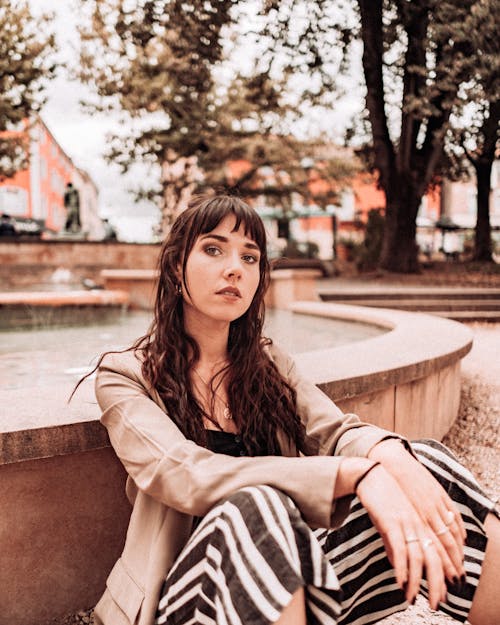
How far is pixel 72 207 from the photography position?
21.0 m

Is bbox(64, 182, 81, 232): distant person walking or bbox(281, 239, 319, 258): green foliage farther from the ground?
bbox(64, 182, 81, 232): distant person walking

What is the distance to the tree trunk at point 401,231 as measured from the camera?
15.7 metres

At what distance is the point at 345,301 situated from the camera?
10.7 meters

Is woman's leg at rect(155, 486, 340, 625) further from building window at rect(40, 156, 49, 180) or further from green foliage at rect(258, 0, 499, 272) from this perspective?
building window at rect(40, 156, 49, 180)

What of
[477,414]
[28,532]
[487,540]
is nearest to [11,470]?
[28,532]

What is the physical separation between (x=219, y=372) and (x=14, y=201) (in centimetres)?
3906

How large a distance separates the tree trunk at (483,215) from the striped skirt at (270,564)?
64.5 feet

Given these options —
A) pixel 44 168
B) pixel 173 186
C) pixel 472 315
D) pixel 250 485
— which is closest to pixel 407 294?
pixel 472 315

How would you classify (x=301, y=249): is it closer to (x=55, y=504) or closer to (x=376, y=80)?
(x=376, y=80)

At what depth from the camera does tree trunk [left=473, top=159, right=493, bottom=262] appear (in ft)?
65.8

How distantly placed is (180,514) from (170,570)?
137mm

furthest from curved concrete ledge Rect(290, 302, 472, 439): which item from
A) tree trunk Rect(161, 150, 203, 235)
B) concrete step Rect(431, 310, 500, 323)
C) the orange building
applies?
the orange building

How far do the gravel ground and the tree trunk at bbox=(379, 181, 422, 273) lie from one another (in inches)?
383

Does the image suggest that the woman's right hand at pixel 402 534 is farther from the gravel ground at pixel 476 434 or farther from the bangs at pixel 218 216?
the gravel ground at pixel 476 434
